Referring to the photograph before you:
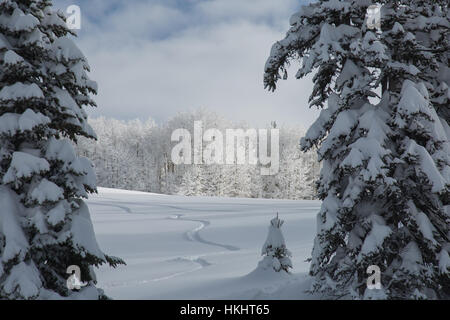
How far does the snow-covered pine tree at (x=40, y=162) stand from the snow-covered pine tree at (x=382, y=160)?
165 inches

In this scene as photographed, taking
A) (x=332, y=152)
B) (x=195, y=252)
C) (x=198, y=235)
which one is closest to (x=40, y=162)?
(x=332, y=152)

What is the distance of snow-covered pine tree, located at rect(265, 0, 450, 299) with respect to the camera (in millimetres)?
6562

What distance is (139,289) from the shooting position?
10.5m

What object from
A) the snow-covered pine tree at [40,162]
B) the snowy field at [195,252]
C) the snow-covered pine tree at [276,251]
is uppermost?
the snow-covered pine tree at [40,162]

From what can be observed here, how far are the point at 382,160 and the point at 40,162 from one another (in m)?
5.56

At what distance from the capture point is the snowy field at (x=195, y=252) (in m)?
10.0

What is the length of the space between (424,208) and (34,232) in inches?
264

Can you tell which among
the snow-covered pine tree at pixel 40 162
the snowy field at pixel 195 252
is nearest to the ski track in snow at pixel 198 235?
the snowy field at pixel 195 252

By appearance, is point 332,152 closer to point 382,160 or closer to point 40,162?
point 382,160

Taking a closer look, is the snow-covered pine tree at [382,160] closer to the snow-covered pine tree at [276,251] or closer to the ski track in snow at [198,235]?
the snow-covered pine tree at [276,251]

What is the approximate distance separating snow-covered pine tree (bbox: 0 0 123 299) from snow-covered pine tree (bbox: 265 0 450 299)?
13.8ft

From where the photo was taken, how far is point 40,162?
6273 mm

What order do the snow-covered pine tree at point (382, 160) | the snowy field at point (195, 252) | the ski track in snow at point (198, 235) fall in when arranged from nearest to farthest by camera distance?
the snow-covered pine tree at point (382, 160) → the snowy field at point (195, 252) → the ski track in snow at point (198, 235)

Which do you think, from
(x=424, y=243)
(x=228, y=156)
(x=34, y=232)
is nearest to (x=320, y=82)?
(x=424, y=243)
